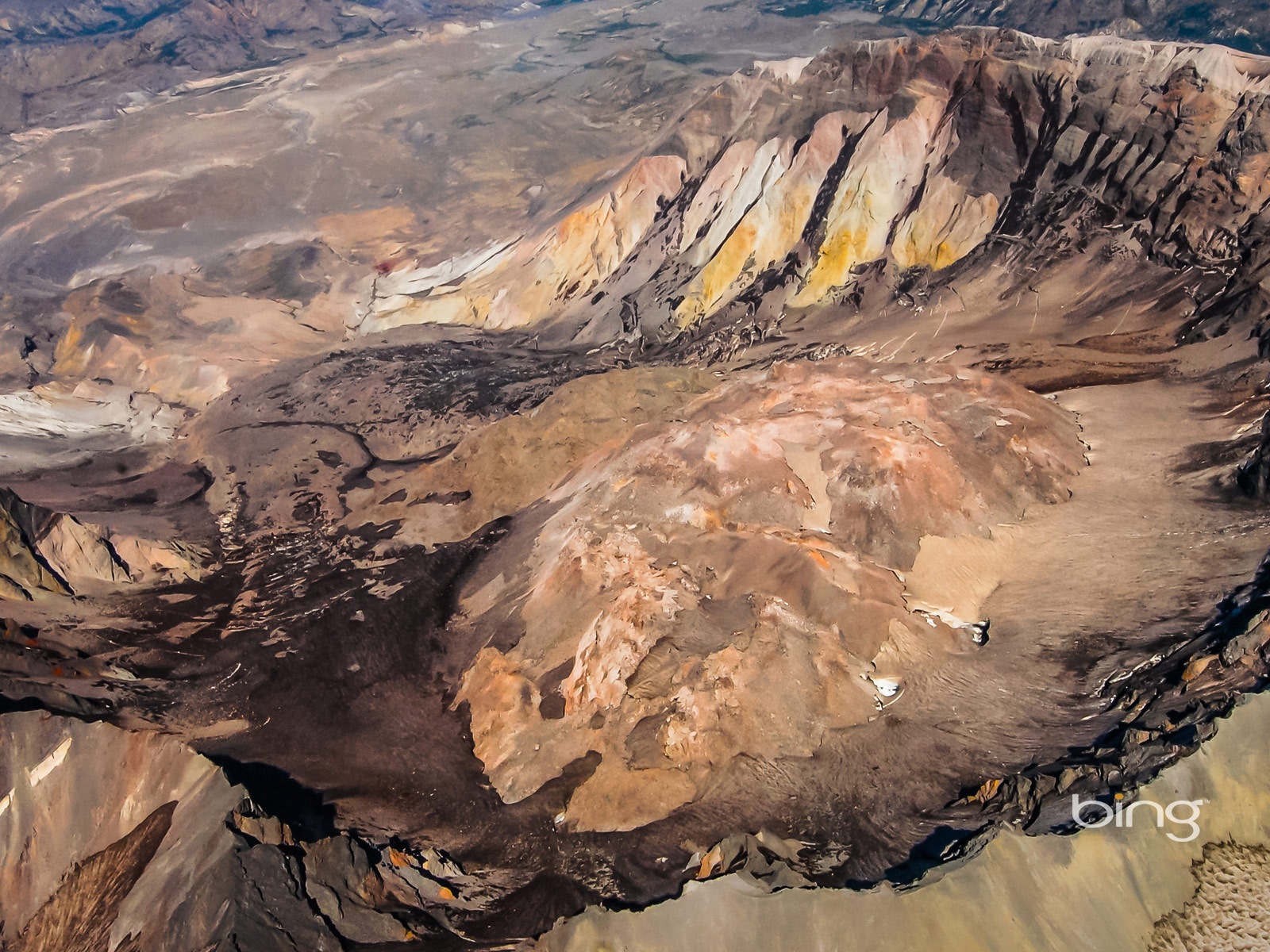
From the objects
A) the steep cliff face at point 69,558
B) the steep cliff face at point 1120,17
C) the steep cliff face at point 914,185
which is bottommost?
the steep cliff face at point 69,558

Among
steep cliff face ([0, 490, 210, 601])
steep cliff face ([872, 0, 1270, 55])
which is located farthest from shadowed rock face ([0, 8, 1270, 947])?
steep cliff face ([872, 0, 1270, 55])

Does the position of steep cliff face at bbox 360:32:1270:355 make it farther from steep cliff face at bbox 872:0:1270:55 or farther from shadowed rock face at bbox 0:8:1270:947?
steep cliff face at bbox 872:0:1270:55

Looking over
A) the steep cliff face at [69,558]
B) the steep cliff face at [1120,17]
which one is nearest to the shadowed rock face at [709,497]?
the steep cliff face at [69,558]

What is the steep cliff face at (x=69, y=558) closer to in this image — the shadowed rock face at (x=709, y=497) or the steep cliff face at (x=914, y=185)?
the shadowed rock face at (x=709, y=497)

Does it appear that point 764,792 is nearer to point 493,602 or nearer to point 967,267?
point 493,602

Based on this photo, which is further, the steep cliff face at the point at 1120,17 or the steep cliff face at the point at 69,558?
the steep cliff face at the point at 1120,17

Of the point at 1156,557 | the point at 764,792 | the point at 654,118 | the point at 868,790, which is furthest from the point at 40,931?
the point at 654,118
